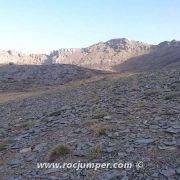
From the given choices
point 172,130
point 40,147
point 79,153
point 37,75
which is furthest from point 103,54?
point 79,153

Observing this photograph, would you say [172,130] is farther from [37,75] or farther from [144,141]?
[37,75]

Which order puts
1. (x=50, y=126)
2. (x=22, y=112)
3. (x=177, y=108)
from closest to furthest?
(x=177, y=108)
(x=50, y=126)
(x=22, y=112)

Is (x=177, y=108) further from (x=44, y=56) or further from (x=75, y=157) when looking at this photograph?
(x=44, y=56)

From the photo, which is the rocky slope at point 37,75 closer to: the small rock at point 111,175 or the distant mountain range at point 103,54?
the small rock at point 111,175

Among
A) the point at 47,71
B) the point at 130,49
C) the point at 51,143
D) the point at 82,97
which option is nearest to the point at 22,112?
the point at 82,97

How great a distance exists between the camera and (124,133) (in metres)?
15.8

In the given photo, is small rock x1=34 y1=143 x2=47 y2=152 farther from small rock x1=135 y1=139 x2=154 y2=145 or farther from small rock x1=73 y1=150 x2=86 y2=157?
small rock x1=135 y1=139 x2=154 y2=145

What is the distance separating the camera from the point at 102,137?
15812 mm

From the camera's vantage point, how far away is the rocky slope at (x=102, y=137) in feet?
42.6

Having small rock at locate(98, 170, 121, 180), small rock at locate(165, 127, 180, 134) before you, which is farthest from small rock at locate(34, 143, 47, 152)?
small rock at locate(165, 127, 180, 134)

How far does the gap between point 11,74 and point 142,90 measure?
37.1m

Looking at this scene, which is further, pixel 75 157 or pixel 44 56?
pixel 44 56

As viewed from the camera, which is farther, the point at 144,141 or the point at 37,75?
the point at 37,75

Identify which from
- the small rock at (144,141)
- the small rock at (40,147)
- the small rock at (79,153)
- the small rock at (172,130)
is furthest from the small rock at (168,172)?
the small rock at (40,147)
